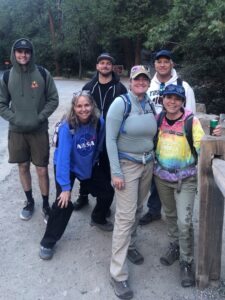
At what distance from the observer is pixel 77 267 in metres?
3.61

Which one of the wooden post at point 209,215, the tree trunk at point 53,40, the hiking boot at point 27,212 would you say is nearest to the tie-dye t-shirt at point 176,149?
the wooden post at point 209,215

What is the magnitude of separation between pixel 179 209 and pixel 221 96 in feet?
29.1

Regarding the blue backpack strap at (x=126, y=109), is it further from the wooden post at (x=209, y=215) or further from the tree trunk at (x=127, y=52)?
the tree trunk at (x=127, y=52)

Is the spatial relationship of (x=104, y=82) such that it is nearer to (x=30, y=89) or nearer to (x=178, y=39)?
(x=30, y=89)

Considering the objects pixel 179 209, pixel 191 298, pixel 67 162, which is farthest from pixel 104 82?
pixel 191 298

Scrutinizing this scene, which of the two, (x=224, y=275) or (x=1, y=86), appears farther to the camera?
(x=1, y=86)

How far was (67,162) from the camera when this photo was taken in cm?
362

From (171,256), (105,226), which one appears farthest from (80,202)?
(171,256)

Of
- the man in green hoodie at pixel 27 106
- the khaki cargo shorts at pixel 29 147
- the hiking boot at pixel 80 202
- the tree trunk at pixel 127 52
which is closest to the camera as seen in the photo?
the man in green hoodie at pixel 27 106

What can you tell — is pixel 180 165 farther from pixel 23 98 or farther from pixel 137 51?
pixel 137 51

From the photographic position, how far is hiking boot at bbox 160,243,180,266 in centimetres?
364

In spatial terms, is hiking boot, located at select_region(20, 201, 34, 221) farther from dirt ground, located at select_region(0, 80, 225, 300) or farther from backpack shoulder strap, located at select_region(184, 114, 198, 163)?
backpack shoulder strap, located at select_region(184, 114, 198, 163)

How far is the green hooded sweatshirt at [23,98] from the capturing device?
4.24 m

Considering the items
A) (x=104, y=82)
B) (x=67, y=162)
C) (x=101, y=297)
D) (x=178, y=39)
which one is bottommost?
(x=101, y=297)
